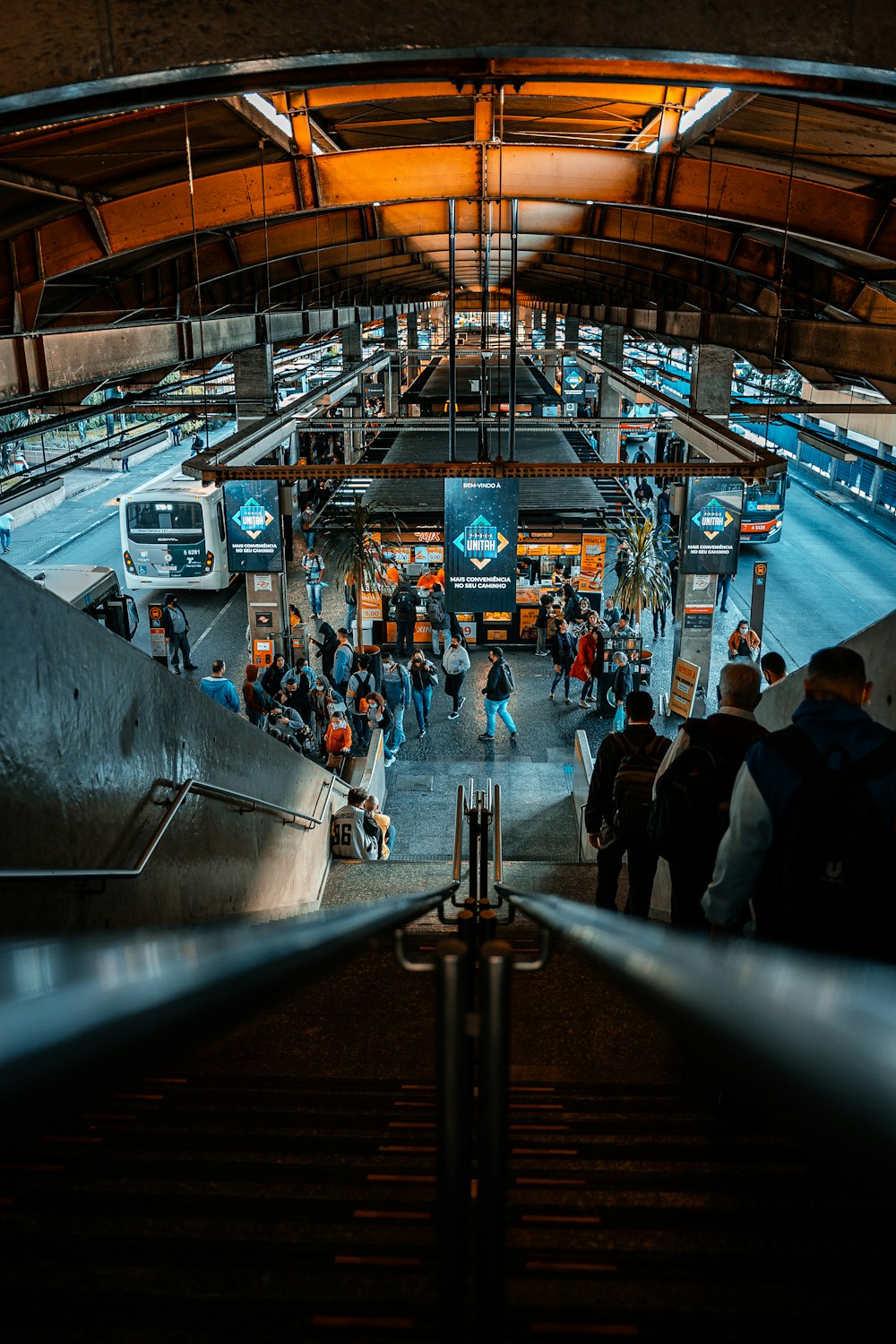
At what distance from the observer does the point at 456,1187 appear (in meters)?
1.36

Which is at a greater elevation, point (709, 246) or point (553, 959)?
point (709, 246)

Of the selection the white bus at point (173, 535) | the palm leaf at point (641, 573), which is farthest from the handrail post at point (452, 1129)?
the white bus at point (173, 535)

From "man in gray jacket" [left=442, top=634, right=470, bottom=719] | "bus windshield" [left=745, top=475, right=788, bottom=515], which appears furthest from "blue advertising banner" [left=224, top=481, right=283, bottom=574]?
"bus windshield" [left=745, top=475, right=788, bottom=515]

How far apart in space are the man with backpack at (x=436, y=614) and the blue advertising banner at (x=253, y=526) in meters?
4.75

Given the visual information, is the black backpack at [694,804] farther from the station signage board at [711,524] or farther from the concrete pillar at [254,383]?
the concrete pillar at [254,383]

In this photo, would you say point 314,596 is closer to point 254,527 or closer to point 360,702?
point 254,527

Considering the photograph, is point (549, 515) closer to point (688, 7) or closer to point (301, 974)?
point (688, 7)

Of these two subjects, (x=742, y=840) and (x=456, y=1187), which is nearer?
(x=456, y=1187)

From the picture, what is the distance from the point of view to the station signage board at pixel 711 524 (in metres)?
13.1

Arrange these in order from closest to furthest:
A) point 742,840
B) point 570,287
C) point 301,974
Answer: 1. point 301,974
2. point 742,840
3. point 570,287

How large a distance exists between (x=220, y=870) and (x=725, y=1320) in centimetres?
389

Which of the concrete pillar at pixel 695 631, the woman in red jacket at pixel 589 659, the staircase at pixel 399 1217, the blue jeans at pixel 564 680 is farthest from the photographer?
the blue jeans at pixel 564 680

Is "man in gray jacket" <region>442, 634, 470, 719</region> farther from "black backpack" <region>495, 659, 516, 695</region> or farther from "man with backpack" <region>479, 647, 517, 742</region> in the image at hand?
"black backpack" <region>495, 659, 516, 695</region>

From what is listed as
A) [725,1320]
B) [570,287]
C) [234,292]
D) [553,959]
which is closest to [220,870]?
[553,959]
